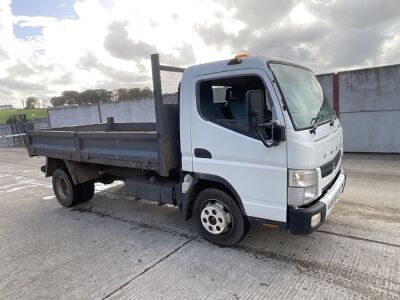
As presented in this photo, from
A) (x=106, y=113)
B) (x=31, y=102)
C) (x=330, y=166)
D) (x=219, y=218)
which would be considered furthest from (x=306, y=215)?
(x=31, y=102)

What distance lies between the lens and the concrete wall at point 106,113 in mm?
15703

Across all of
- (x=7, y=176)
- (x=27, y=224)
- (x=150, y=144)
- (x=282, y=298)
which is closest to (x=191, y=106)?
(x=150, y=144)

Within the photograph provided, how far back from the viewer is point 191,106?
12.5 feet

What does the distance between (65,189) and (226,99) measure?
4.09m

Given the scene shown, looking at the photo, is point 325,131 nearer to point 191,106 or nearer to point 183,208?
point 191,106

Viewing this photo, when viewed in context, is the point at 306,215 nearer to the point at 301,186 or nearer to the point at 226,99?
the point at 301,186

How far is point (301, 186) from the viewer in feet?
10.3

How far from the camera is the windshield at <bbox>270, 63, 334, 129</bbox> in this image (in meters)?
3.26

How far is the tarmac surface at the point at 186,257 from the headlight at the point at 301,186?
2.60 feet

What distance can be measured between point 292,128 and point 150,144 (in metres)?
2.00

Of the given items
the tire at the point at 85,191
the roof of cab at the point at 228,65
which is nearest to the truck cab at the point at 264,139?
the roof of cab at the point at 228,65

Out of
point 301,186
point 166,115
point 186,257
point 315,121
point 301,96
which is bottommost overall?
point 186,257

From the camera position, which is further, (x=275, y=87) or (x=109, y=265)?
(x=109, y=265)

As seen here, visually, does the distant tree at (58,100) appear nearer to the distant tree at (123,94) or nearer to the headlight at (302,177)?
the distant tree at (123,94)
